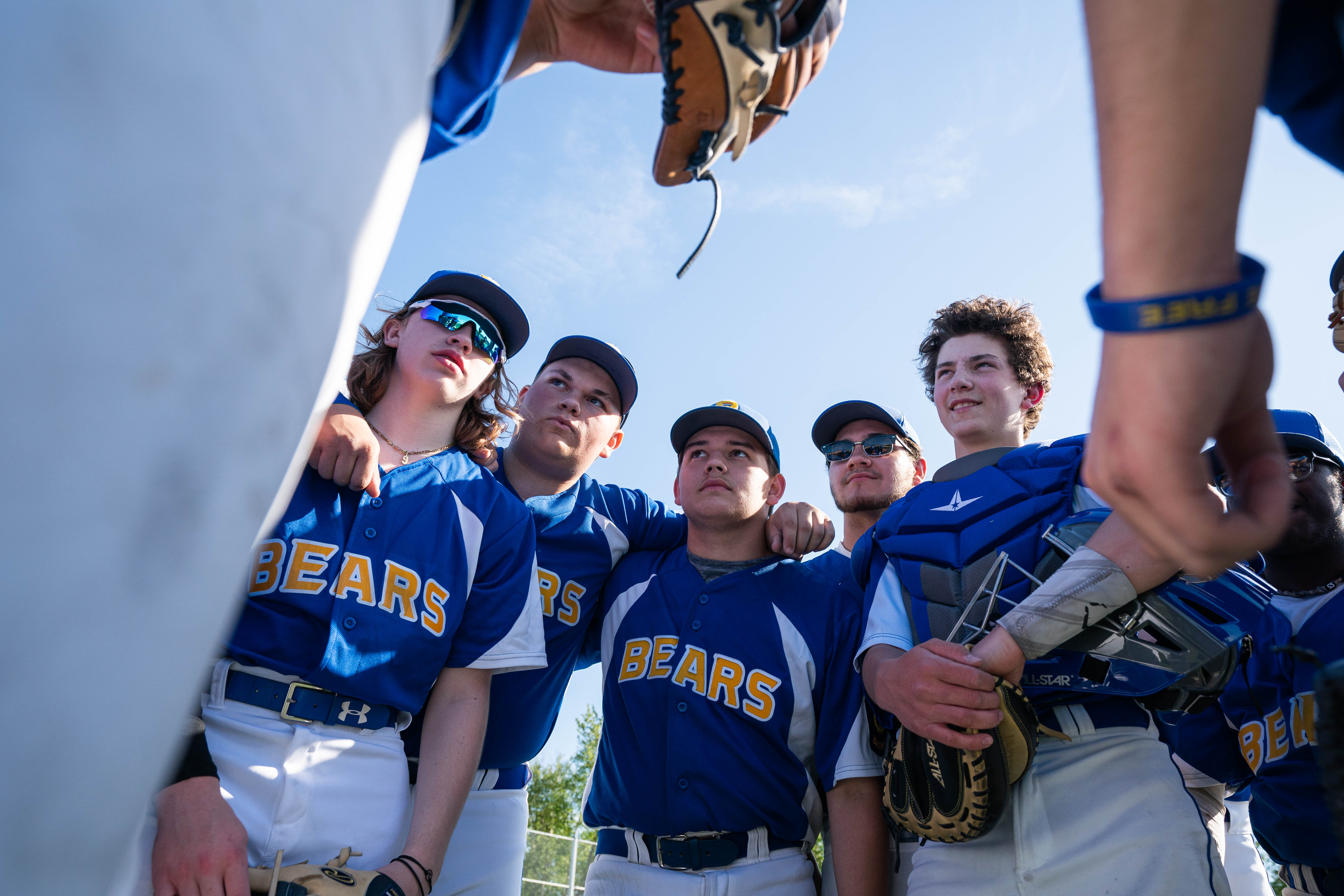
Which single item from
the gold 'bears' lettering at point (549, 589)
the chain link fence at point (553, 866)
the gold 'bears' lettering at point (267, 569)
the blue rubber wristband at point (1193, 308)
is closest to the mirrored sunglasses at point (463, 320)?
the gold 'bears' lettering at point (549, 589)

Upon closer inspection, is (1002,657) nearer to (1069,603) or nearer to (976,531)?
(1069,603)

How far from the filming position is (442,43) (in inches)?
33.4

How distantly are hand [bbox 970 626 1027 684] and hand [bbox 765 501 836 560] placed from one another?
1.53 metres

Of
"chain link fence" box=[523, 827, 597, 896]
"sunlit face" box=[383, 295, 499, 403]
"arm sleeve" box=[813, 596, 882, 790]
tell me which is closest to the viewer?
"arm sleeve" box=[813, 596, 882, 790]

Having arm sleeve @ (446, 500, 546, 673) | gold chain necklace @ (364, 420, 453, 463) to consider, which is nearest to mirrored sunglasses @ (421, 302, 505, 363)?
gold chain necklace @ (364, 420, 453, 463)

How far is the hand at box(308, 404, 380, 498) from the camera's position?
8.54ft

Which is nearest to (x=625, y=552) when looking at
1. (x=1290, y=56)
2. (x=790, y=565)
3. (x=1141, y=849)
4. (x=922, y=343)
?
(x=790, y=565)

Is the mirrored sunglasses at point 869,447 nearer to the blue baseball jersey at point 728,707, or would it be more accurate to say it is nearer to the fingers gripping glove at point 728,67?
the blue baseball jersey at point 728,707

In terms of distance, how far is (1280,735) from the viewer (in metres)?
3.34

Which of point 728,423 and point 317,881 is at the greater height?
point 728,423

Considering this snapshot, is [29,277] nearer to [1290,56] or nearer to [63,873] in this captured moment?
[63,873]

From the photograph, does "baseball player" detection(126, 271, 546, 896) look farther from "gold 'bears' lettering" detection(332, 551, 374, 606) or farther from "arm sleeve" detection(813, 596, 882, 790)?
"arm sleeve" detection(813, 596, 882, 790)

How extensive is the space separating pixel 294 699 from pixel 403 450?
1.11 metres

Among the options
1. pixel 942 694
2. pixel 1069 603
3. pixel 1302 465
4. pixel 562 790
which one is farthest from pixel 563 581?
pixel 562 790
